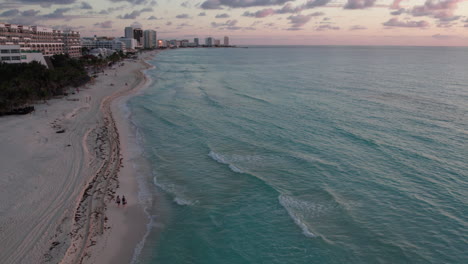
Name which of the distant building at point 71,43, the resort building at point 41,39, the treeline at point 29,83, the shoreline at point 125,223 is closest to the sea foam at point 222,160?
the shoreline at point 125,223

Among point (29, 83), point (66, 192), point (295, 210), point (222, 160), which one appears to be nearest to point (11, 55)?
point (29, 83)

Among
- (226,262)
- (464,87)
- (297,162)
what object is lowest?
(226,262)

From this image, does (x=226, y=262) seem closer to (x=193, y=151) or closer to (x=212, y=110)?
(x=193, y=151)

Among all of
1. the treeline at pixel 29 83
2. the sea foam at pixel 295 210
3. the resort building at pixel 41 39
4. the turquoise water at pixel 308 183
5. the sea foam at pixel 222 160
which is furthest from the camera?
the resort building at pixel 41 39

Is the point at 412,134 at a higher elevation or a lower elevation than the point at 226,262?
higher

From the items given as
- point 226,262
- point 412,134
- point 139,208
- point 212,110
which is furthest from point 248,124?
point 226,262

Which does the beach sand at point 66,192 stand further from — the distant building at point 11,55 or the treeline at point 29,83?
the distant building at point 11,55
